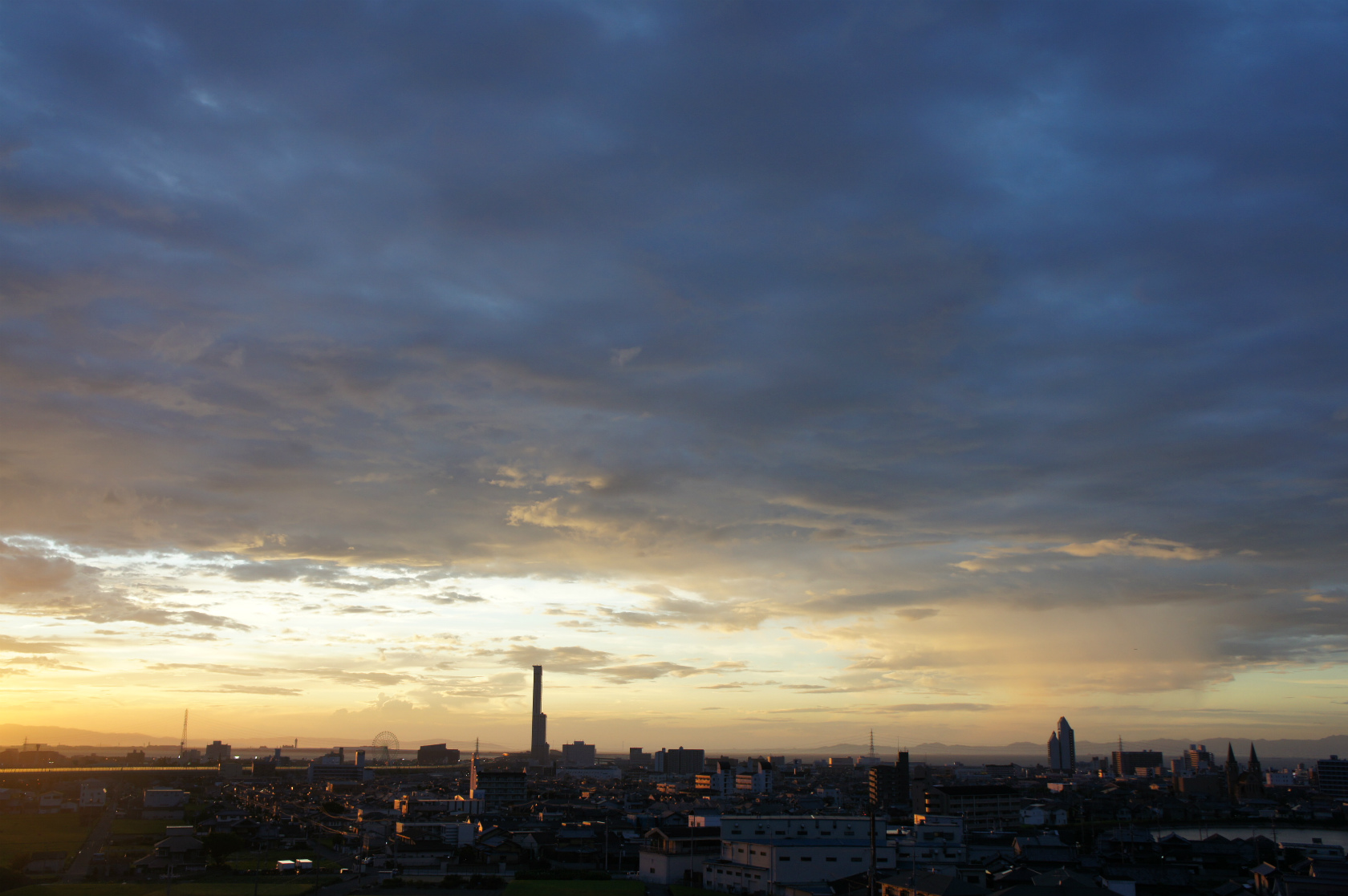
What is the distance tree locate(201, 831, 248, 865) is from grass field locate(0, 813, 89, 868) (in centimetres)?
743

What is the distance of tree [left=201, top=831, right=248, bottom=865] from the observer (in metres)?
46.0

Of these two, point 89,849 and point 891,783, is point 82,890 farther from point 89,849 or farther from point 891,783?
point 891,783

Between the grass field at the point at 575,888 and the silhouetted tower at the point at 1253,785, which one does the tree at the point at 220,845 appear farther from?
the silhouetted tower at the point at 1253,785

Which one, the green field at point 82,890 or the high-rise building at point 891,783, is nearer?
the green field at point 82,890

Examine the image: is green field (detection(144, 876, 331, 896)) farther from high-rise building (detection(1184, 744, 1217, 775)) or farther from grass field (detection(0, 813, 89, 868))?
high-rise building (detection(1184, 744, 1217, 775))

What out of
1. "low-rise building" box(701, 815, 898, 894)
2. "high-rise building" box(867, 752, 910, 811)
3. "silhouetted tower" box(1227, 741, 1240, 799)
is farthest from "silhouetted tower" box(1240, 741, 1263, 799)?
"low-rise building" box(701, 815, 898, 894)

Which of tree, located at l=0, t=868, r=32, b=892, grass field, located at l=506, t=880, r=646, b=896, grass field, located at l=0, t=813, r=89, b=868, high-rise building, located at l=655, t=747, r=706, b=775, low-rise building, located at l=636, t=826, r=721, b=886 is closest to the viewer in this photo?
tree, located at l=0, t=868, r=32, b=892

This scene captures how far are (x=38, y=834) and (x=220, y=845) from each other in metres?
18.3

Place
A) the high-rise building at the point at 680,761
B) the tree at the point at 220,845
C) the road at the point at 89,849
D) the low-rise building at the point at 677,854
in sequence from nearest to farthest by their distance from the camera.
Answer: the road at the point at 89,849, the low-rise building at the point at 677,854, the tree at the point at 220,845, the high-rise building at the point at 680,761

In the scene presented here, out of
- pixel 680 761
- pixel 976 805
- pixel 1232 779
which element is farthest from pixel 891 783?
pixel 680 761

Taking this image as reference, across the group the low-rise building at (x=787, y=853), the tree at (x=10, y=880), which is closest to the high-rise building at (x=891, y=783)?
the low-rise building at (x=787, y=853)

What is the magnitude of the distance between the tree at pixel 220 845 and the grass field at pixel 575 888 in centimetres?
1659

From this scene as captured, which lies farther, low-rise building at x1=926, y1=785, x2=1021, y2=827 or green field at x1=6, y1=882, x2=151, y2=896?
low-rise building at x1=926, y1=785, x2=1021, y2=827

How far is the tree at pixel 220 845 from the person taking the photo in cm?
4600
